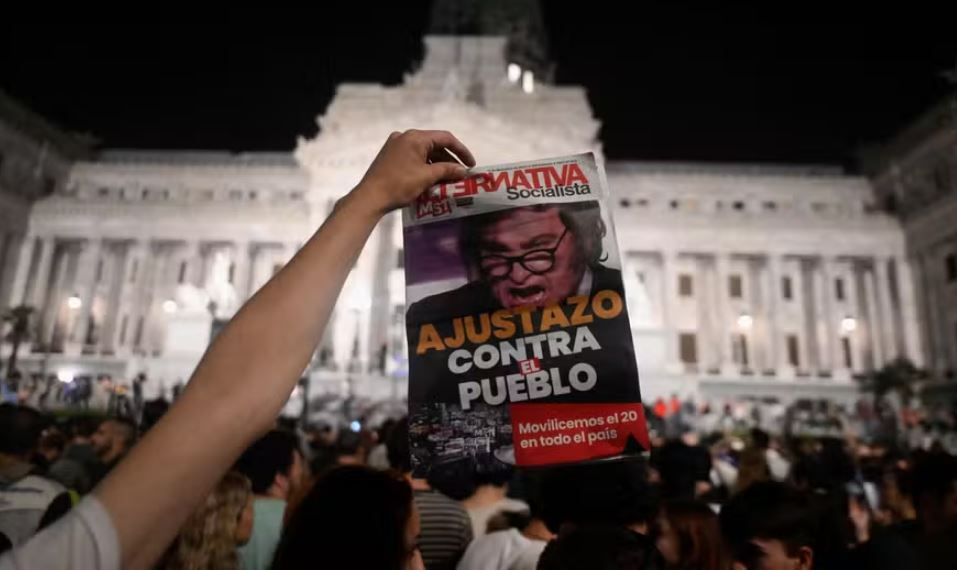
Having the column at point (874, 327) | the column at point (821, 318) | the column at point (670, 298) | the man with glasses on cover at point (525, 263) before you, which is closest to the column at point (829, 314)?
the column at point (821, 318)

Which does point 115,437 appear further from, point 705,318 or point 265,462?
point 705,318

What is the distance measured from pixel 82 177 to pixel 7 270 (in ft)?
44.6

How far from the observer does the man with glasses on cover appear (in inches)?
87.8

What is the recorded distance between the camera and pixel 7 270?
47500 millimetres

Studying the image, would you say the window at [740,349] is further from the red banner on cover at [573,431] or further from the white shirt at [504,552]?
the red banner on cover at [573,431]

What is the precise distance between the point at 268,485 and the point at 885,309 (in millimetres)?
50065

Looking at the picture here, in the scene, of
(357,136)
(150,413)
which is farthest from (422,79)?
(150,413)

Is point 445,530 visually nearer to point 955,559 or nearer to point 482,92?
point 955,559

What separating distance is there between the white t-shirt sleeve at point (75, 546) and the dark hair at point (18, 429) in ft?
15.5

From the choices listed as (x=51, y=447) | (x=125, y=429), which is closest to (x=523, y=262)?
(x=125, y=429)

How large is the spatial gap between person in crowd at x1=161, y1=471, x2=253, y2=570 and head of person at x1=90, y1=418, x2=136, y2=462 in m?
4.86

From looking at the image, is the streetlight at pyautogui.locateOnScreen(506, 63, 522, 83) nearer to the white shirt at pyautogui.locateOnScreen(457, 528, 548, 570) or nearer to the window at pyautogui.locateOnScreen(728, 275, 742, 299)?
the window at pyautogui.locateOnScreen(728, 275, 742, 299)

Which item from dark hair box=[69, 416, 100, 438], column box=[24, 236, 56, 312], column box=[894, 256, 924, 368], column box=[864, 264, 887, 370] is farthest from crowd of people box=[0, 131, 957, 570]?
column box=[24, 236, 56, 312]

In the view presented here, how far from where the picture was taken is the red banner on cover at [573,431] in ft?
6.87
